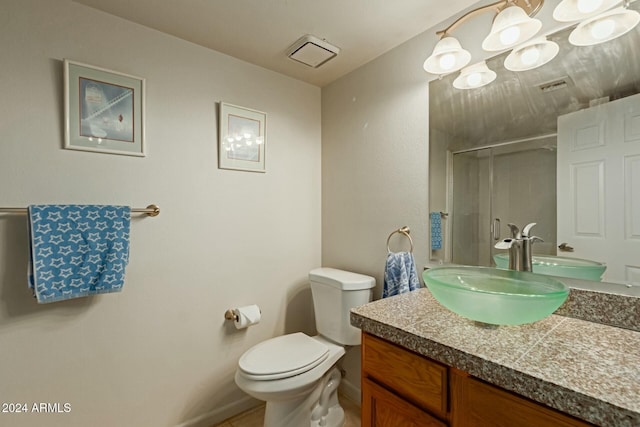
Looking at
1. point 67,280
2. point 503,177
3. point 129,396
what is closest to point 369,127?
point 503,177

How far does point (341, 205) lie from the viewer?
6.49 ft

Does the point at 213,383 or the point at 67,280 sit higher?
the point at 67,280

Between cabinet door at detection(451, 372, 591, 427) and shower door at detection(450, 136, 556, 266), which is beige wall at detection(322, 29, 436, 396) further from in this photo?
cabinet door at detection(451, 372, 591, 427)

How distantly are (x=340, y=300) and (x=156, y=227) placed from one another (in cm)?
108

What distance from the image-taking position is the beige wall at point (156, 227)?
3.90ft

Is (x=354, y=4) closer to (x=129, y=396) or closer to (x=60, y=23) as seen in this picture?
(x=60, y=23)

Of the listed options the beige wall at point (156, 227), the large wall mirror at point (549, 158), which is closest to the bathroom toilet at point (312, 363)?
the beige wall at point (156, 227)

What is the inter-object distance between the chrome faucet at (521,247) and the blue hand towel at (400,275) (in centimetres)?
45

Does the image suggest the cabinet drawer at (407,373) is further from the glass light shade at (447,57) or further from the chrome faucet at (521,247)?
the glass light shade at (447,57)

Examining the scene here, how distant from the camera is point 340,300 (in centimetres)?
162

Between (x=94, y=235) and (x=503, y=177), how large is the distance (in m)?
1.80

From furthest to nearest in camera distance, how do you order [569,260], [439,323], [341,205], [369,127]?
[341,205]
[369,127]
[569,260]
[439,323]

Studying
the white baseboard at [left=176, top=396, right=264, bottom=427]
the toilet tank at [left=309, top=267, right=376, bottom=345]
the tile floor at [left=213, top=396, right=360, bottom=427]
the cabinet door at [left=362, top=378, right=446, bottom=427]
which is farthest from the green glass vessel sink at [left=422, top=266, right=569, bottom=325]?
the white baseboard at [left=176, top=396, right=264, bottom=427]

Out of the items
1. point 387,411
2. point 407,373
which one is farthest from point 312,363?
point 407,373
